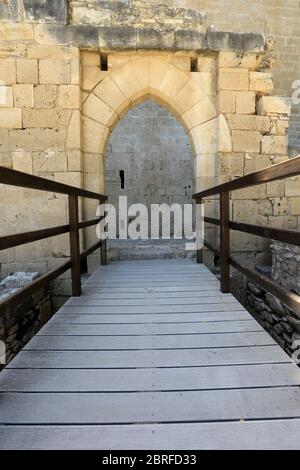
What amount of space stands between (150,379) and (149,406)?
20cm

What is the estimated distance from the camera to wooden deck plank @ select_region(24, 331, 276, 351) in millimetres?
1771

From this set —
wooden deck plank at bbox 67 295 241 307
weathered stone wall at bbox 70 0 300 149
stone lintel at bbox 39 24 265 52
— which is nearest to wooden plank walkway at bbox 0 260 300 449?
wooden deck plank at bbox 67 295 241 307

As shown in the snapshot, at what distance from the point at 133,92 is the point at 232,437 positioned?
13.1ft

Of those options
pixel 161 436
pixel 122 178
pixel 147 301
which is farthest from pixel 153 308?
pixel 122 178

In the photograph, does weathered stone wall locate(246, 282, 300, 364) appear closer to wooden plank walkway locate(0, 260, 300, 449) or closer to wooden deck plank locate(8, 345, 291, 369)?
wooden plank walkway locate(0, 260, 300, 449)

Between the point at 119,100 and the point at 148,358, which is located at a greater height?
the point at 119,100

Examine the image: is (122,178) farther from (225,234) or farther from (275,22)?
(225,234)

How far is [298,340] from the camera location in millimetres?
3057

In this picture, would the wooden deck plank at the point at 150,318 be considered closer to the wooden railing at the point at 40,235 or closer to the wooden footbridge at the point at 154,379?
the wooden footbridge at the point at 154,379

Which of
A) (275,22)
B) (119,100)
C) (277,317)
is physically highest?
(275,22)

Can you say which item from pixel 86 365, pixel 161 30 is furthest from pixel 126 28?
pixel 86 365

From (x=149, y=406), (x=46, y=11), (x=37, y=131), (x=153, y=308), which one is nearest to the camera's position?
(x=149, y=406)

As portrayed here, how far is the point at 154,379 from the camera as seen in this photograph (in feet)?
4.71

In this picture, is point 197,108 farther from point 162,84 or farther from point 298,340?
point 298,340
